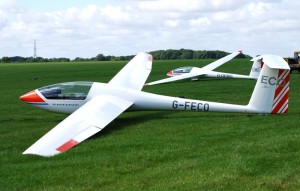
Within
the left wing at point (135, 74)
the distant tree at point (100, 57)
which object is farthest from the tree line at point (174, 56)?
the left wing at point (135, 74)

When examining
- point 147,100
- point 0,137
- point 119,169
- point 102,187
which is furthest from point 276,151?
point 0,137

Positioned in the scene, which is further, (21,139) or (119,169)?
(21,139)

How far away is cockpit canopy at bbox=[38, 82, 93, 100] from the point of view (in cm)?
1298

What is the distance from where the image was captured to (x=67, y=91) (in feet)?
42.9

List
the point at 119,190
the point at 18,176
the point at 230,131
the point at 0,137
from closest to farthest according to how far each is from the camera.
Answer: the point at 119,190 → the point at 18,176 → the point at 230,131 → the point at 0,137

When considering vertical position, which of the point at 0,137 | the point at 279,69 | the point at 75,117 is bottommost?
the point at 0,137

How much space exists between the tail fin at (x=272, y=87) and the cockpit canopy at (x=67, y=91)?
17.2 ft

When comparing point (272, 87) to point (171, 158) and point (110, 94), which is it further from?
point (110, 94)

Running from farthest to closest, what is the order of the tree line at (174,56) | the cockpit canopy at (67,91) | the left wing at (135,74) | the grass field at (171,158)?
the tree line at (174,56), the left wing at (135,74), the cockpit canopy at (67,91), the grass field at (171,158)

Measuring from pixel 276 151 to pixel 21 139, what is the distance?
6301 mm

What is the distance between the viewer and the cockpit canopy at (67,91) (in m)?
13.0

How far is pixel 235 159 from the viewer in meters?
7.43

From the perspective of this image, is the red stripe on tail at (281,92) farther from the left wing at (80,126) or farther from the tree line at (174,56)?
the tree line at (174,56)

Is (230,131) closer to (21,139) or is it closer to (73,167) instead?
(73,167)
